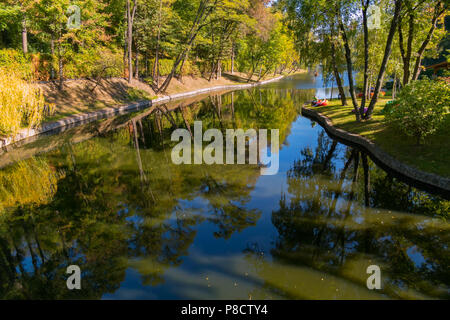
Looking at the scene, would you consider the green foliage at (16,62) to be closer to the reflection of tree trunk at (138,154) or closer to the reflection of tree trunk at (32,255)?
the reflection of tree trunk at (138,154)

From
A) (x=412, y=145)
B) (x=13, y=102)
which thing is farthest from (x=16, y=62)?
(x=412, y=145)

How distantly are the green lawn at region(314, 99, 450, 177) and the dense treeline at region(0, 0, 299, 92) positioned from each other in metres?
10.4

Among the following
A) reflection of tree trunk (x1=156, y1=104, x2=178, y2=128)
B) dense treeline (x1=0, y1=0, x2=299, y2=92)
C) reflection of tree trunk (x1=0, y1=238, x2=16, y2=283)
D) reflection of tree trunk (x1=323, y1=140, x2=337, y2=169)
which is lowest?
reflection of tree trunk (x1=0, y1=238, x2=16, y2=283)

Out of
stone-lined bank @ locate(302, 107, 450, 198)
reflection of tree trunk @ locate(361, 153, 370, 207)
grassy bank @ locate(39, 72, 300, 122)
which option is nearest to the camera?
reflection of tree trunk @ locate(361, 153, 370, 207)

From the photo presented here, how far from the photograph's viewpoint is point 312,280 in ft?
21.3

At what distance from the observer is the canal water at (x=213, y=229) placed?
21.1 feet

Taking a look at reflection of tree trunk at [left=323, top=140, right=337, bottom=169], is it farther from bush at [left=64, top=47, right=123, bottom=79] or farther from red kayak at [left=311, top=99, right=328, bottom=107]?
bush at [left=64, top=47, right=123, bottom=79]

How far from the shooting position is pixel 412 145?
14328mm

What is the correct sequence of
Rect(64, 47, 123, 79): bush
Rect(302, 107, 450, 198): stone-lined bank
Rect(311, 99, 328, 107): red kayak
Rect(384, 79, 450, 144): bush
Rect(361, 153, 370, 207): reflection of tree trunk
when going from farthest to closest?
Rect(311, 99, 328, 107): red kayak → Rect(64, 47, 123, 79): bush → Rect(384, 79, 450, 144): bush → Rect(302, 107, 450, 198): stone-lined bank → Rect(361, 153, 370, 207): reflection of tree trunk

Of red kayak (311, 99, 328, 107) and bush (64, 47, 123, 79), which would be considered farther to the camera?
red kayak (311, 99, 328, 107)

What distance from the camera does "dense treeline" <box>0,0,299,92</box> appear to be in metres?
25.1

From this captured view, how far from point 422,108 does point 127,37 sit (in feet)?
119

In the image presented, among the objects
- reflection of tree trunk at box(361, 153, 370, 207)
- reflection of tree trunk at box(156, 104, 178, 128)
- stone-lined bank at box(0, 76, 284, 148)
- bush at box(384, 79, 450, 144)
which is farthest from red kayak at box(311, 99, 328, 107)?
stone-lined bank at box(0, 76, 284, 148)

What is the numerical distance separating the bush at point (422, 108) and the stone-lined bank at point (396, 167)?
5.54 ft
